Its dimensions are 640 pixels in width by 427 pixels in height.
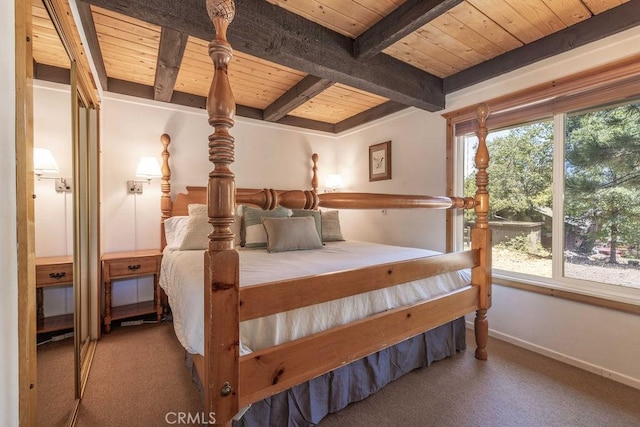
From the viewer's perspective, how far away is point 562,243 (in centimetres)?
205

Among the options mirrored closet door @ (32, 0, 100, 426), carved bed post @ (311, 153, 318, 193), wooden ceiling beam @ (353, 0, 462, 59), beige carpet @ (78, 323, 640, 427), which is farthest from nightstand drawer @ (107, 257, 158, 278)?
wooden ceiling beam @ (353, 0, 462, 59)

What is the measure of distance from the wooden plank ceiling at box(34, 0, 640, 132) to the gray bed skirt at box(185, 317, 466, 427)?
1.60m

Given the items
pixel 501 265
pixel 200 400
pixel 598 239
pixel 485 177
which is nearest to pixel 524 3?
pixel 485 177

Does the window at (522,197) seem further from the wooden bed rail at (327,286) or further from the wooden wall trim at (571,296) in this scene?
the wooden bed rail at (327,286)

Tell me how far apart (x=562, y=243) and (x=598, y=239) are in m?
0.19

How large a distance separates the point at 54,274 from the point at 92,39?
1.66 meters

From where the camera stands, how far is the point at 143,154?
9.13ft

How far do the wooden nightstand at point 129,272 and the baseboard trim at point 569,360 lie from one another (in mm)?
3000

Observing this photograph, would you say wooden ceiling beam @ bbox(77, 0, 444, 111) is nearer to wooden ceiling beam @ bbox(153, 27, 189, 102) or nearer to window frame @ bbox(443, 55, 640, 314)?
wooden ceiling beam @ bbox(153, 27, 189, 102)

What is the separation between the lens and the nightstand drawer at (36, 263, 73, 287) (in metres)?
0.97

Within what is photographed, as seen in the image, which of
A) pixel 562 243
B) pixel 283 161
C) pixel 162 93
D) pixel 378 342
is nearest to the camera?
pixel 378 342

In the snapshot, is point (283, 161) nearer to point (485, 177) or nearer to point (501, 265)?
point (485, 177)

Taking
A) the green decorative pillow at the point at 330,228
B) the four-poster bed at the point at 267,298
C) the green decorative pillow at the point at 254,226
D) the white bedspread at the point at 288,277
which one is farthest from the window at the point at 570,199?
the green decorative pillow at the point at 254,226

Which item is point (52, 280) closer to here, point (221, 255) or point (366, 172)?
point (221, 255)
